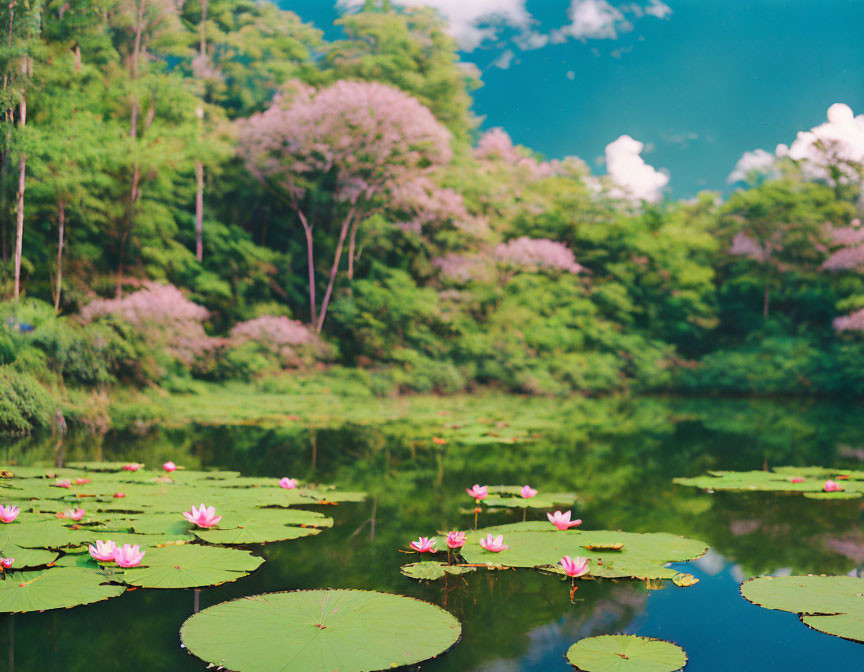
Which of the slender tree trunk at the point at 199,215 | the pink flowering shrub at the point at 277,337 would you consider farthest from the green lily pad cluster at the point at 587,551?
the slender tree trunk at the point at 199,215

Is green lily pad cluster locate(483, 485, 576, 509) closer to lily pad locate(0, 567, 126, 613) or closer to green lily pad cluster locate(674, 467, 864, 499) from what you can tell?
green lily pad cluster locate(674, 467, 864, 499)

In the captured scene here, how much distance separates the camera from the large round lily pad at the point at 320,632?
1396 millimetres

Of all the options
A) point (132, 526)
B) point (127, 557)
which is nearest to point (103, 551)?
point (127, 557)

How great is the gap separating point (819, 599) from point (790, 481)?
220 cm

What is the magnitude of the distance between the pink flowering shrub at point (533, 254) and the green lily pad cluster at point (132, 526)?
28.8 feet

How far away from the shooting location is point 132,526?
244 cm

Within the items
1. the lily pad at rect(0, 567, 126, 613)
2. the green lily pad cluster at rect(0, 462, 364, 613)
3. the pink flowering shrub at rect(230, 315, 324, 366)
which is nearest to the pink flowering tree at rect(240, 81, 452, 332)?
the pink flowering shrub at rect(230, 315, 324, 366)

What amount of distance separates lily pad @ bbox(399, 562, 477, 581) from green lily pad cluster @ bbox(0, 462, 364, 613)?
48cm

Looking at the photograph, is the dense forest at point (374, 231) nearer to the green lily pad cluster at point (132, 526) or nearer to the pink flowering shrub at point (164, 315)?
the pink flowering shrub at point (164, 315)

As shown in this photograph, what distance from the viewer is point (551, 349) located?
12.0 metres

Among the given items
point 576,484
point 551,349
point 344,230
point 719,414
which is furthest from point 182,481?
point 551,349

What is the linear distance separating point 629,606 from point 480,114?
1453 cm

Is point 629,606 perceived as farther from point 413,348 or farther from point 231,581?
point 413,348

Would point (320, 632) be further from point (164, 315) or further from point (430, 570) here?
point (164, 315)
